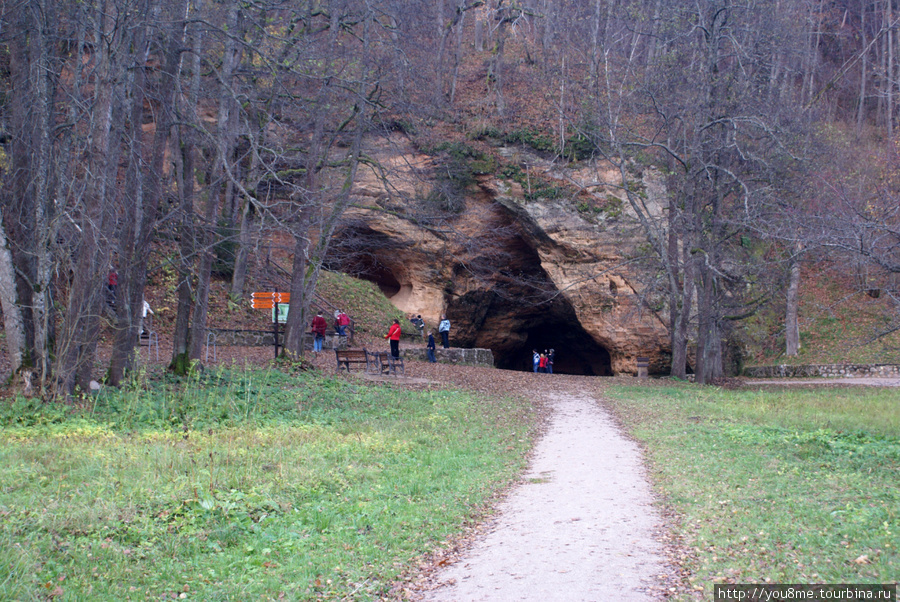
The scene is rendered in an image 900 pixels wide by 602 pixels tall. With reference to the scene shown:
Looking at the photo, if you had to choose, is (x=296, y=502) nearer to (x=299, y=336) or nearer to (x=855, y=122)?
(x=299, y=336)

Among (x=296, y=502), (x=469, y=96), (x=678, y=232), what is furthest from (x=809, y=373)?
(x=296, y=502)

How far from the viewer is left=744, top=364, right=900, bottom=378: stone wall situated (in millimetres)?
24625

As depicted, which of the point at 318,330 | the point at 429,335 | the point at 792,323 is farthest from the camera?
the point at 792,323

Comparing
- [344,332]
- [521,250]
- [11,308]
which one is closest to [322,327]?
[344,332]

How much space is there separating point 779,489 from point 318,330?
16955 mm

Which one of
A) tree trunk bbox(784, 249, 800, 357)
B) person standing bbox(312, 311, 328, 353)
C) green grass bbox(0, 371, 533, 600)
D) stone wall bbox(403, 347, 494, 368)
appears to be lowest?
green grass bbox(0, 371, 533, 600)

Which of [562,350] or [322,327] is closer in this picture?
[322,327]

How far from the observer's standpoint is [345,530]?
514 centimetres

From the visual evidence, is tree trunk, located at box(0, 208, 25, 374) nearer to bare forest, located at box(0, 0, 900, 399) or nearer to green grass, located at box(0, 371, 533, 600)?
bare forest, located at box(0, 0, 900, 399)

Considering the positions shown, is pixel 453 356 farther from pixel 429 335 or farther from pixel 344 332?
pixel 344 332

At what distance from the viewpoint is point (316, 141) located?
16375mm

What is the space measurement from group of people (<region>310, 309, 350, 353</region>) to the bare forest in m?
3.02

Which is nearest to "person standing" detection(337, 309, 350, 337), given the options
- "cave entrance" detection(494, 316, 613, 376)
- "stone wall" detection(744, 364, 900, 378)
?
"cave entrance" detection(494, 316, 613, 376)

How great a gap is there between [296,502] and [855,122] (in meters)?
44.8
